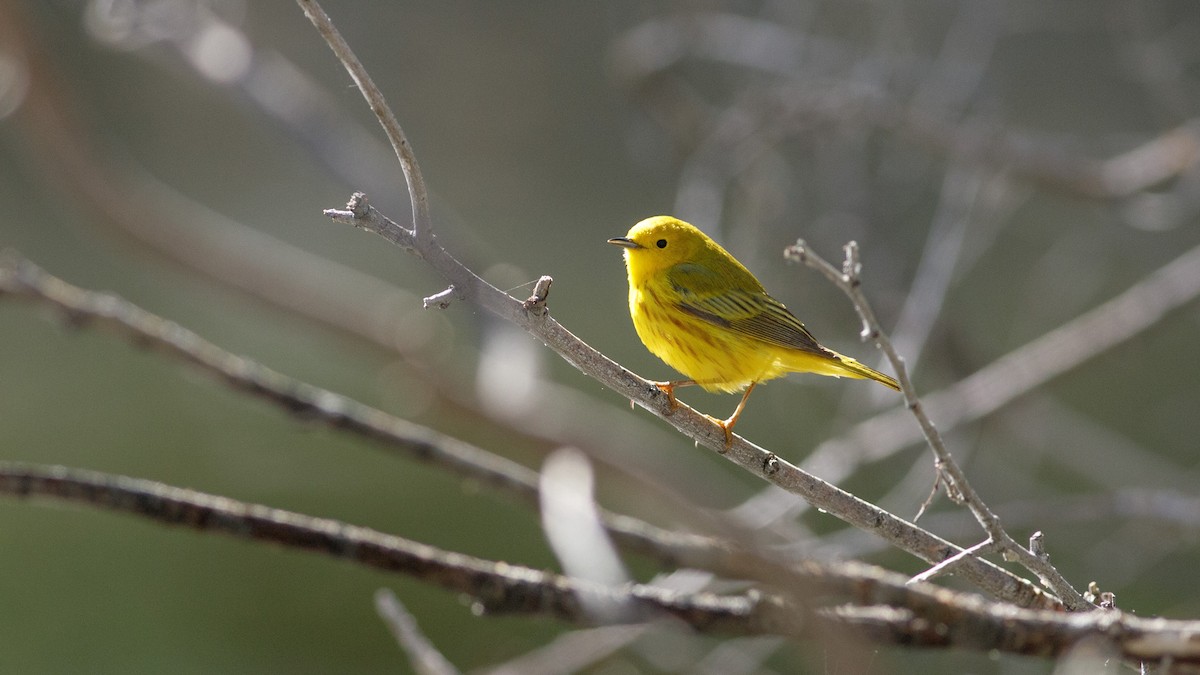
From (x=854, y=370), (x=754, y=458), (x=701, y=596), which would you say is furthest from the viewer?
(x=854, y=370)

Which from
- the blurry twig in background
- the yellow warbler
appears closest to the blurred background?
the blurry twig in background

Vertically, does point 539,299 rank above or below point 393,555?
above

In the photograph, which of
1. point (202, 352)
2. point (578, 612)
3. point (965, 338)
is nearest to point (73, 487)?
point (202, 352)

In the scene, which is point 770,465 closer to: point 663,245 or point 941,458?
point 941,458

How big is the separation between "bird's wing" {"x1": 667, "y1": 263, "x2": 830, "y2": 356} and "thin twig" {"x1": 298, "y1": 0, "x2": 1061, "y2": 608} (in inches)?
39.8

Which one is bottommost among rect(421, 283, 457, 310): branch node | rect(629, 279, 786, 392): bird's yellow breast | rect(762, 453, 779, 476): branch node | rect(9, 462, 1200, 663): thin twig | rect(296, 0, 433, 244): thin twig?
rect(9, 462, 1200, 663): thin twig

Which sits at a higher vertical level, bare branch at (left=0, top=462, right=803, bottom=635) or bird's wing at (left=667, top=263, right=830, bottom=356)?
bird's wing at (left=667, top=263, right=830, bottom=356)

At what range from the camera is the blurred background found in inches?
127

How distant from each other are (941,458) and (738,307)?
1372 millimetres

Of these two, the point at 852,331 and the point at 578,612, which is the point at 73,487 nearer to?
the point at 578,612

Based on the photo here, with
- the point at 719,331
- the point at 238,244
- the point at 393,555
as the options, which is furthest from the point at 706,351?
the point at 238,244

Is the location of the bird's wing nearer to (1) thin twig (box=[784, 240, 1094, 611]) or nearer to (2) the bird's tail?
(2) the bird's tail

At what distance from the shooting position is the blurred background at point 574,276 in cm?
323

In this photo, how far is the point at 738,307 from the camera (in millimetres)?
2756
